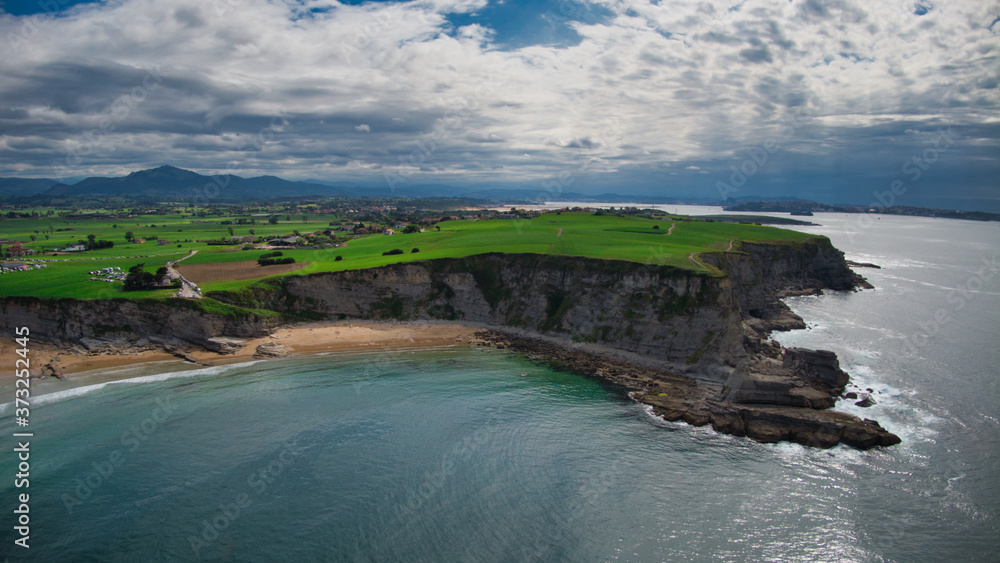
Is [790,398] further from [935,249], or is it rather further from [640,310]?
[935,249]

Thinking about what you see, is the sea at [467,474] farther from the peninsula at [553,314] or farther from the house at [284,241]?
the house at [284,241]

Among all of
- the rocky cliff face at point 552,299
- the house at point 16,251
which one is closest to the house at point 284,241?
the rocky cliff face at point 552,299

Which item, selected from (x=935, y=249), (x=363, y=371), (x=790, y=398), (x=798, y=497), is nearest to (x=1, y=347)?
(x=363, y=371)

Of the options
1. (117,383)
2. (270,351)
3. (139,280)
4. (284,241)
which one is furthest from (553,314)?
(284,241)

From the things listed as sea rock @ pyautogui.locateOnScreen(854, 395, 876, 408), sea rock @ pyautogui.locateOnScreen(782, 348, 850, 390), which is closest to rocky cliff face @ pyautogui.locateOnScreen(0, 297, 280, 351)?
sea rock @ pyautogui.locateOnScreen(782, 348, 850, 390)

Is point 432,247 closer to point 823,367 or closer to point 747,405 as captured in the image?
point 747,405
